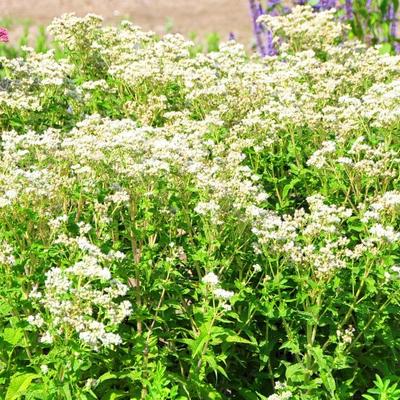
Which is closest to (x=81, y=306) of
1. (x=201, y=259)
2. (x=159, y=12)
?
(x=201, y=259)

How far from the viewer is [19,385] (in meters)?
4.45

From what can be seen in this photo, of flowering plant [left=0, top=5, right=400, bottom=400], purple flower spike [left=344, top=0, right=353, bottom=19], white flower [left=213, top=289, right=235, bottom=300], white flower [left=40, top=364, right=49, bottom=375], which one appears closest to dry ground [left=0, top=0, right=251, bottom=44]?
purple flower spike [left=344, top=0, right=353, bottom=19]

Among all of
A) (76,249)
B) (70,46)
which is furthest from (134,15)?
(76,249)

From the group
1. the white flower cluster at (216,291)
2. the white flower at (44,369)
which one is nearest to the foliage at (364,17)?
the white flower cluster at (216,291)

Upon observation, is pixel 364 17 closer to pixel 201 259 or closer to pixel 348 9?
pixel 348 9

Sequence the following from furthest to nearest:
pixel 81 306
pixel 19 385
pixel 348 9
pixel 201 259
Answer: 1. pixel 348 9
2. pixel 201 259
3. pixel 19 385
4. pixel 81 306

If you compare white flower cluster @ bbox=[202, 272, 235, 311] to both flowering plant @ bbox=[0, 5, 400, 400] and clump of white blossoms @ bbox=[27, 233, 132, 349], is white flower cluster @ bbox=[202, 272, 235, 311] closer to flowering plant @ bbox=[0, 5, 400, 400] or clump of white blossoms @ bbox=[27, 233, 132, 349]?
flowering plant @ bbox=[0, 5, 400, 400]

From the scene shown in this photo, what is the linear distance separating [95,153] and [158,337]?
1.22m

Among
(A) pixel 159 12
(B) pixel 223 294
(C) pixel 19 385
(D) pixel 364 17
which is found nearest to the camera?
(B) pixel 223 294

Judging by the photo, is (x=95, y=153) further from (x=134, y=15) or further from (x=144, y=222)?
(x=134, y=15)

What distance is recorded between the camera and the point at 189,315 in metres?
4.91

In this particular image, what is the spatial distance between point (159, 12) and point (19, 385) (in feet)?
53.3

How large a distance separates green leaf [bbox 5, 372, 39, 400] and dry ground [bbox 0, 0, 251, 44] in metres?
13.9

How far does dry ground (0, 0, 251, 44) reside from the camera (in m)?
18.4
